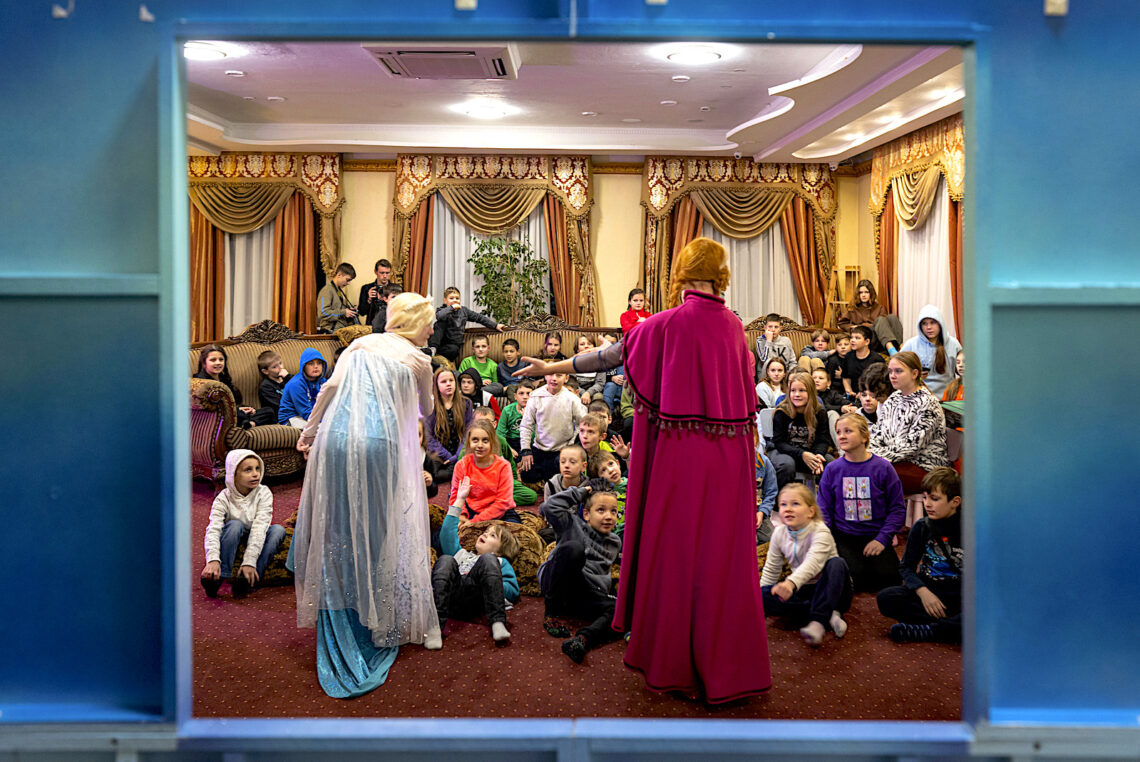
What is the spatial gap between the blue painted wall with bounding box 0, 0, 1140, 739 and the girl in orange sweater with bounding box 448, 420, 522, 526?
257 centimetres

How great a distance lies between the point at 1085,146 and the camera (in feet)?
5.82

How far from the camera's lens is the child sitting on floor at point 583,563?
352cm

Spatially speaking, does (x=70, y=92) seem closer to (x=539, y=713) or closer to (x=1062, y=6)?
(x=1062, y=6)

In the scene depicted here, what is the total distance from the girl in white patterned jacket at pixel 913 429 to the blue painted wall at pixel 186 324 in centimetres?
297

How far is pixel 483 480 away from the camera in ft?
14.3

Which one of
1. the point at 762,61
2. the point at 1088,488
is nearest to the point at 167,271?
the point at 1088,488

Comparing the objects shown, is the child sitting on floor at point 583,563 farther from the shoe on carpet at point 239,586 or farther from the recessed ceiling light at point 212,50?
the recessed ceiling light at point 212,50

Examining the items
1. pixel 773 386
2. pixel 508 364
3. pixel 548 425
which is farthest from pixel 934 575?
pixel 508 364

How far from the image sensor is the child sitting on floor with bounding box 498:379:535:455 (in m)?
6.24

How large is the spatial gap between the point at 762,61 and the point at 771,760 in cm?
578

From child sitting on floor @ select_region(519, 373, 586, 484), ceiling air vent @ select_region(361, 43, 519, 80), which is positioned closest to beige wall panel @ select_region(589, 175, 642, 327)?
ceiling air vent @ select_region(361, 43, 519, 80)

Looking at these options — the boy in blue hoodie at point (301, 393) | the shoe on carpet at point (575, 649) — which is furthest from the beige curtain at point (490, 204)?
the shoe on carpet at point (575, 649)

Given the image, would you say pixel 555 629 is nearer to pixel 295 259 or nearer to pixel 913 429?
pixel 913 429

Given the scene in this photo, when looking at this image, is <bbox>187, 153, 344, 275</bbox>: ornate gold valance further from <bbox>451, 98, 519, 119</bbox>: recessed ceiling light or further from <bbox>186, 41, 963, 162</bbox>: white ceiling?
<bbox>451, 98, 519, 119</bbox>: recessed ceiling light
